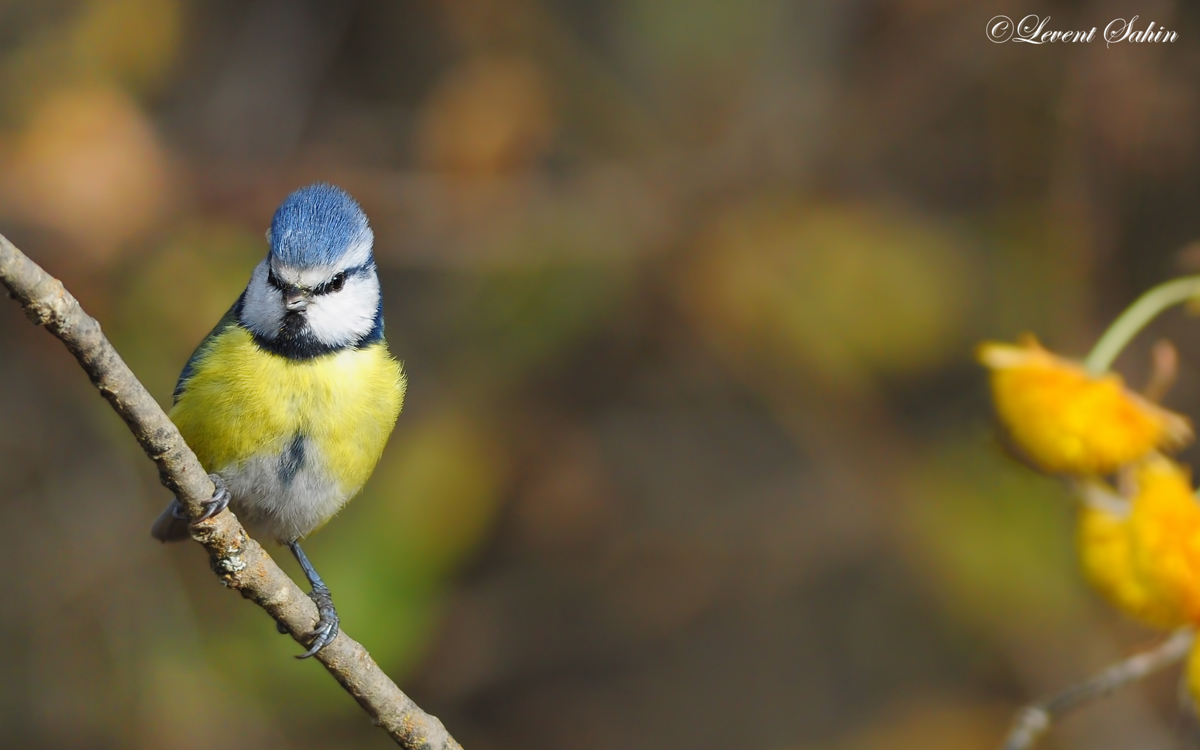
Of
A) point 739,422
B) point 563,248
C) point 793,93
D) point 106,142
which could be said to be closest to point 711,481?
point 739,422

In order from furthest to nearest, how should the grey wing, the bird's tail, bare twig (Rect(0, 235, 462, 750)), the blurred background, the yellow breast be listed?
the blurred background
the bird's tail
the grey wing
the yellow breast
bare twig (Rect(0, 235, 462, 750))

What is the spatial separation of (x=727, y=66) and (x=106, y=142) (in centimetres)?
192

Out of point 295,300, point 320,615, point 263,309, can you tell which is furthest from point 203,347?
point 320,615

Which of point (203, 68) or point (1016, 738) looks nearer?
point (1016, 738)

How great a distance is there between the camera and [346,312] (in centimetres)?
203

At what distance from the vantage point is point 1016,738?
A: 1.58 metres

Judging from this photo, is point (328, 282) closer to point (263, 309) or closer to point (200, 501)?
point (263, 309)

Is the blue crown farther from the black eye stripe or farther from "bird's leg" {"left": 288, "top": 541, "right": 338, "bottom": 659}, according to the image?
"bird's leg" {"left": 288, "top": 541, "right": 338, "bottom": 659}

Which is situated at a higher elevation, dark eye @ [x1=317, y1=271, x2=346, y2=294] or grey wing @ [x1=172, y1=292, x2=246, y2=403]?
dark eye @ [x1=317, y1=271, x2=346, y2=294]

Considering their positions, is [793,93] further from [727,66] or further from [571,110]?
[571,110]

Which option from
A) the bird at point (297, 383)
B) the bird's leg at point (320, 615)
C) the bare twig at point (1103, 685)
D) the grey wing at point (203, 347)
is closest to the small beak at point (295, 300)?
the bird at point (297, 383)

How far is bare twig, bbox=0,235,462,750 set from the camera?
1.09 metres

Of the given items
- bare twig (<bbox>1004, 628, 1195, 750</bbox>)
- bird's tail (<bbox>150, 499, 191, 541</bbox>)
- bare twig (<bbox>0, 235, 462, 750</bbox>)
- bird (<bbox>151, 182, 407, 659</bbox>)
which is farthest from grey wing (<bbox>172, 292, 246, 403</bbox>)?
bare twig (<bbox>1004, 628, 1195, 750</bbox>)

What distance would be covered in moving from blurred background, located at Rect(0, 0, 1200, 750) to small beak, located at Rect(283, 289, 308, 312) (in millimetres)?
986
